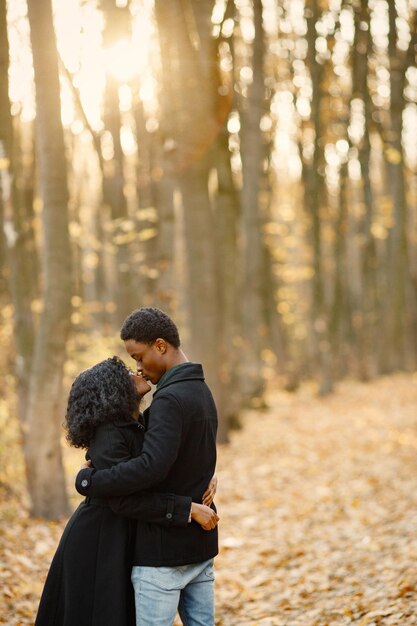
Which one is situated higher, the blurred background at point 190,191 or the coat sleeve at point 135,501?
the blurred background at point 190,191

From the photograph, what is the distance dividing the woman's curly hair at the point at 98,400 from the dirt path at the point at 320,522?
9.02 feet

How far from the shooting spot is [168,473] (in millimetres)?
3863

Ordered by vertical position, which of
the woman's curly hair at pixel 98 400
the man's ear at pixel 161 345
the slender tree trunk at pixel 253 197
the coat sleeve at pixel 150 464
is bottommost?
the coat sleeve at pixel 150 464

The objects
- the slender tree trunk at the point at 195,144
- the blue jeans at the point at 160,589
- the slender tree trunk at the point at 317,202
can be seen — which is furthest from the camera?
the slender tree trunk at the point at 317,202

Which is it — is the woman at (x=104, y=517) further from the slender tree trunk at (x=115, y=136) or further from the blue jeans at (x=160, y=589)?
the slender tree trunk at (x=115, y=136)

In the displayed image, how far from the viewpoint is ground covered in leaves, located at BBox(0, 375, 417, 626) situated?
631 cm

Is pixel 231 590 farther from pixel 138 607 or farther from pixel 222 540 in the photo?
pixel 138 607

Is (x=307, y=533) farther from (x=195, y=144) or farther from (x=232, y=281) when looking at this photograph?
(x=232, y=281)

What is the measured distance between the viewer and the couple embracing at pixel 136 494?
3.72m

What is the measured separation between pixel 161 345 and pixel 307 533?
18.8 ft

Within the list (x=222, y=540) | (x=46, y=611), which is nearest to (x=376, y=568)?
(x=222, y=540)

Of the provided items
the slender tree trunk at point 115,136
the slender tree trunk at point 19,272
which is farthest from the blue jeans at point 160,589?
the slender tree trunk at point 115,136

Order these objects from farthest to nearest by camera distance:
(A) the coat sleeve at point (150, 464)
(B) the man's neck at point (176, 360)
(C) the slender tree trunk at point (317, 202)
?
(C) the slender tree trunk at point (317, 202) → (B) the man's neck at point (176, 360) → (A) the coat sleeve at point (150, 464)

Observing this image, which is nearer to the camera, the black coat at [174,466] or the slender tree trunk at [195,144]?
the black coat at [174,466]
